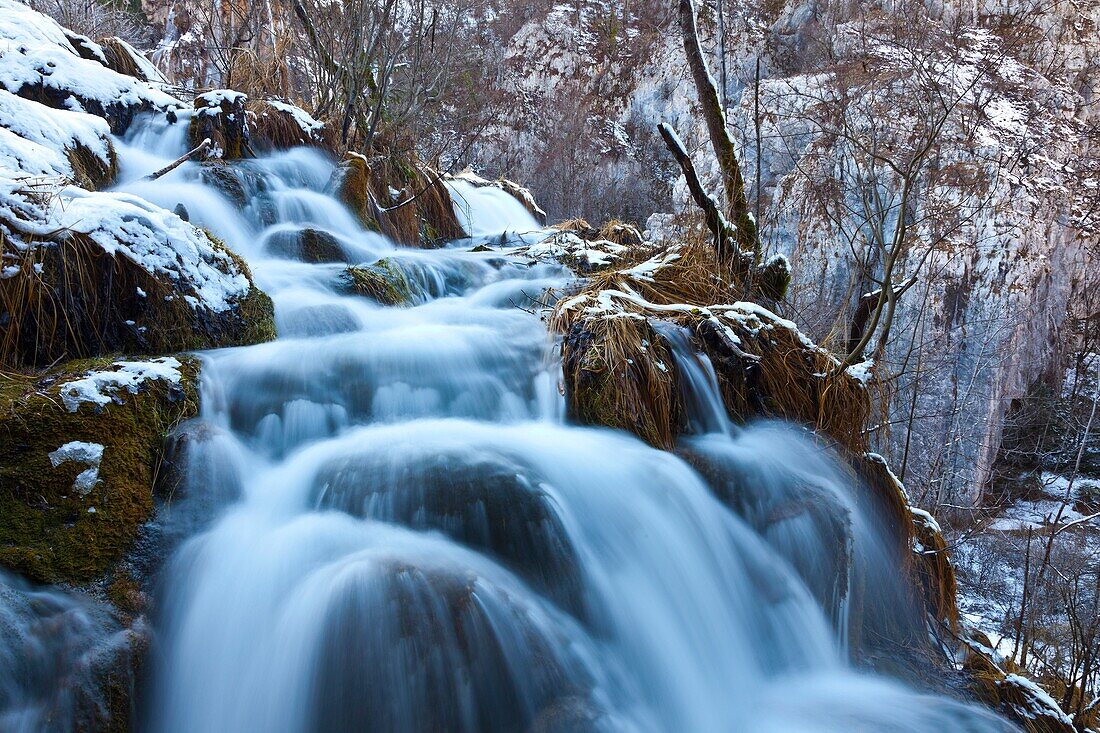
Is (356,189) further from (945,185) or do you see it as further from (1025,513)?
(1025,513)

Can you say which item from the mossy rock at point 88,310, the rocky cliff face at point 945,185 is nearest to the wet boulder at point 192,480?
the mossy rock at point 88,310

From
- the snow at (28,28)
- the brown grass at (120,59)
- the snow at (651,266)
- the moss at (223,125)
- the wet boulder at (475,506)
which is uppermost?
the brown grass at (120,59)

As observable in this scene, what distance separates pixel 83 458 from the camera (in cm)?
218

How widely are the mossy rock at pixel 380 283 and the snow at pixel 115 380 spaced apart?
5.73 ft

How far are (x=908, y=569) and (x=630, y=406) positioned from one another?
148cm

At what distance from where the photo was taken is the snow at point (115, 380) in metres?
2.31

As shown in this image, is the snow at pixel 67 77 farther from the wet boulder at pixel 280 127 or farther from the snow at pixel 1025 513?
the snow at pixel 1025 513

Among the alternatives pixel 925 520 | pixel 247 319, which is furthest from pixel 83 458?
pixel 925 520

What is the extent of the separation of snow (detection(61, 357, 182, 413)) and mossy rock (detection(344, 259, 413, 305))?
175 cm

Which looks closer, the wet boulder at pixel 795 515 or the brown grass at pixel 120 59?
the wet boulder at pixel 795 515

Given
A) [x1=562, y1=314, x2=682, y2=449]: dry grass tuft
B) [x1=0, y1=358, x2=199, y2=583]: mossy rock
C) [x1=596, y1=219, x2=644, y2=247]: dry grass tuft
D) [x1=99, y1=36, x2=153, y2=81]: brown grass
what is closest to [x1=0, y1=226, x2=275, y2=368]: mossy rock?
[x1=0, y1=358, x2=199, y2=583]: mossy rock

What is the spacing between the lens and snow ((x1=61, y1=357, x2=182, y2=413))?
2309 mm

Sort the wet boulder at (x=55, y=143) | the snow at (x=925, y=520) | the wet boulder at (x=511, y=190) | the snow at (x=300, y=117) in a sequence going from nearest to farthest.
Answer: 1. the snow at (x=925, y=520)
2. the wet boulder at (x=55, y=143)
3. the snow at (x=300, y=117)
4. the wet boulder at (x=511, y=190)

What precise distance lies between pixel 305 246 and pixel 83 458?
2.94m
